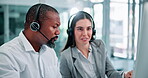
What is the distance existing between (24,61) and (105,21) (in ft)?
6.98

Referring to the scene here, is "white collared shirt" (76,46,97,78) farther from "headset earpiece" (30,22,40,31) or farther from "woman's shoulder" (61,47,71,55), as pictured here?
"headset earpiece" (30,22,40,31)

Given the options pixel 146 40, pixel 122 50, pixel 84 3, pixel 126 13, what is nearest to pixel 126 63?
pixel 122 50

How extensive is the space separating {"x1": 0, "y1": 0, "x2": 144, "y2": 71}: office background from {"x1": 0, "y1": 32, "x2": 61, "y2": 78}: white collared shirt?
116 centimetres

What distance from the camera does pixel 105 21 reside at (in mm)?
2902

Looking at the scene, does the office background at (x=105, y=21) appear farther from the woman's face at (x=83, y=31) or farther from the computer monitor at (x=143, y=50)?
the computer monitor at (x=143, y=50)

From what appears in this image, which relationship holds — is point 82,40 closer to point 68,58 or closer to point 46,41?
point 68,58

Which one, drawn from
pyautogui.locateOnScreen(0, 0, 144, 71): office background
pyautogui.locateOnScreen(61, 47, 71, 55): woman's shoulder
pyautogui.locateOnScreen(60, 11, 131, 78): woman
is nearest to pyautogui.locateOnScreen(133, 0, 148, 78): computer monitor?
pyautogui.locateOnScreen(60, 11, 131, 78): woman

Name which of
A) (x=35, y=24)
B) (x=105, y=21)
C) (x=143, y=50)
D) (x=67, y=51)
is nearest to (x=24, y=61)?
(x=35, y=24)

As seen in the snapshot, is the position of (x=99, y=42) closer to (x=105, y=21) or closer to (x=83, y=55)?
(x=83, y=55)

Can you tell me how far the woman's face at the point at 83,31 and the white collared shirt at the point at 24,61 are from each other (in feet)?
1.03

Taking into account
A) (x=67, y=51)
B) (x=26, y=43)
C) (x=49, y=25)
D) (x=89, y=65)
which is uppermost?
(x=49, y=25)

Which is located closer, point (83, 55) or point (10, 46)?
point (10, 46)

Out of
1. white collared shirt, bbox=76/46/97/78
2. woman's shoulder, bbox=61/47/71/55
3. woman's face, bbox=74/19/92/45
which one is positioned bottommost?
white collared shirt, bbox=76/46/97/78

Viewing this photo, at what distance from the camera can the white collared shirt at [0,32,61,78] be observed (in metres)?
0.87
